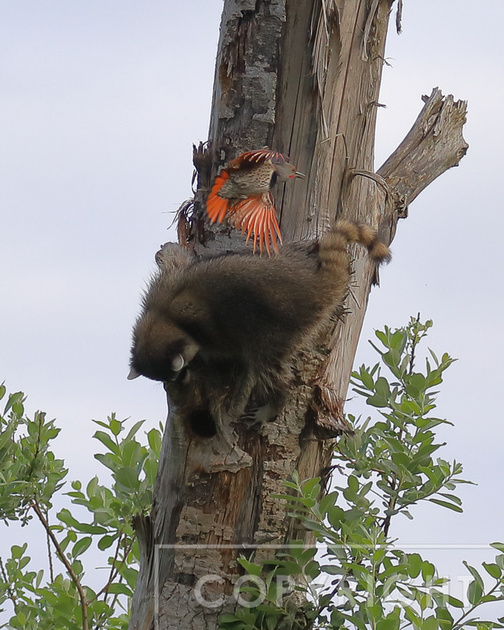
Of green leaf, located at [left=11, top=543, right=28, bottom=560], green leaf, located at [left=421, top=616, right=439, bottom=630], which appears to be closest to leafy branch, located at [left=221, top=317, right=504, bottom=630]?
green leaf, located at [left=421, top=616, right=439, bottom=630]

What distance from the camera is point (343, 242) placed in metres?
2.65

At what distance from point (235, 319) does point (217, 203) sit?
0.44 meters

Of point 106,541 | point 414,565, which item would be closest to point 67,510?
point 106,541

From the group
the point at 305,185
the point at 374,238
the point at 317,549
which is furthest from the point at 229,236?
the point at 317,549

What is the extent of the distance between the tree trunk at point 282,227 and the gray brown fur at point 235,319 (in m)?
0.12

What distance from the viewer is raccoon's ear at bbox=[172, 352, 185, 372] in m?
2.42

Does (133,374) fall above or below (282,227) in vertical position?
below

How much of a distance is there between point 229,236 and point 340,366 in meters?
0.60

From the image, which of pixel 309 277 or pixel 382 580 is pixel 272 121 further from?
pixel 382 580

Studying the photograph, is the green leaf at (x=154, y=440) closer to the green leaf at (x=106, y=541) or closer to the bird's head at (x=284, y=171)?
the green leaf at (x=106, y=541)

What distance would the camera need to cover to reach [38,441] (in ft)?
10.5

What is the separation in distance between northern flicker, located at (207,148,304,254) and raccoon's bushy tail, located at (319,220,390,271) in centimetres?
16

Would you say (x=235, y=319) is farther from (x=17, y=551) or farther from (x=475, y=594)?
(x=17, y=551)

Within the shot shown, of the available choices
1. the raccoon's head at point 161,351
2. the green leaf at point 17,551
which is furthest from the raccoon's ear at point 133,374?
the green leaf at point 17,551
